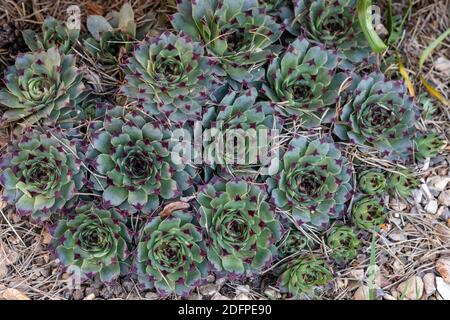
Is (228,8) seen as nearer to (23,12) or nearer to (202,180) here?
(202,180)

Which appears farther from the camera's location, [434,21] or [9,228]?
[434,21]

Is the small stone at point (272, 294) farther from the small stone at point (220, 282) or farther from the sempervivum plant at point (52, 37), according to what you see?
the sempervivum plant at point (52, 37)

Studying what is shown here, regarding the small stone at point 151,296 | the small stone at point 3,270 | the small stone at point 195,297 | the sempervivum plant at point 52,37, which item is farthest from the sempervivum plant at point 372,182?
the small stone at point 3,270

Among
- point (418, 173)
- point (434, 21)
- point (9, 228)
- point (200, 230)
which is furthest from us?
point (434, 21)

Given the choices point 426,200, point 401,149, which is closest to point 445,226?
point 426,200

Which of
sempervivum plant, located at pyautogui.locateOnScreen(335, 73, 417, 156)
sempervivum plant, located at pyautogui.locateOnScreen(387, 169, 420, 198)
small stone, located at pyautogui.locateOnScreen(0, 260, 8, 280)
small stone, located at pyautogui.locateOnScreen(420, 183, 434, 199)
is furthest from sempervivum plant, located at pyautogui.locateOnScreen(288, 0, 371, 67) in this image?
small stone, located at pyautogui.locateOnScreen(0, 260, 8, 280)

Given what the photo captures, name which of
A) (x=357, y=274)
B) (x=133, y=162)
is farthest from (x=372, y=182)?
(x=133, y=162)

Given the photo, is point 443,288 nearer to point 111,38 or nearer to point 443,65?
point 443,65

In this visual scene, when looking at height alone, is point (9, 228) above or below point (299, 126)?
below
